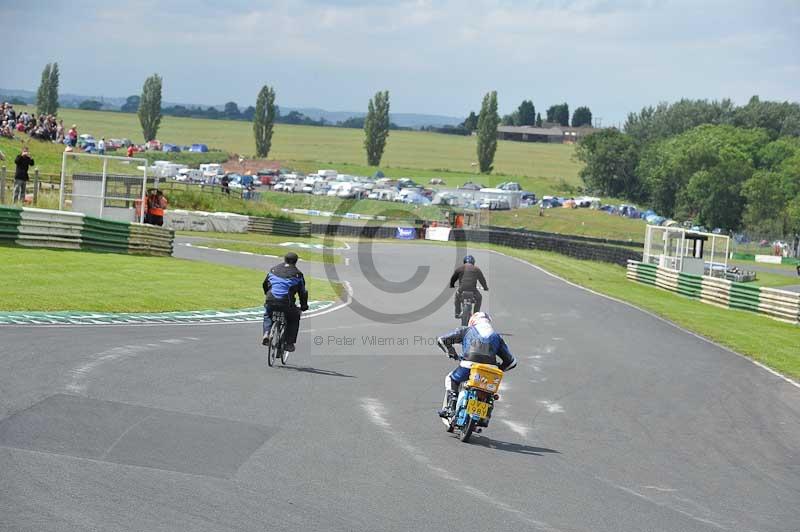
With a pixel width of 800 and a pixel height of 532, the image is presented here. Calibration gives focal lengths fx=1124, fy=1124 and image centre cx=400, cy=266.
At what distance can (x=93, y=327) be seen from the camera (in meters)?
19.0

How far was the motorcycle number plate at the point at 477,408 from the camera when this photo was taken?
488 inches

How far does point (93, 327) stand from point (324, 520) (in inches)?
452

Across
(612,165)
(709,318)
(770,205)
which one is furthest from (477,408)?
(612,165)

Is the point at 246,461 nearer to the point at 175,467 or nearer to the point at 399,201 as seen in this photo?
the point at 175,467

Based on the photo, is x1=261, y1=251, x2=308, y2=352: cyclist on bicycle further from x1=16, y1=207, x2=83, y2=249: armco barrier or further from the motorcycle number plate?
x1=16, y1=207, x2=83, y2=249: armco barrier

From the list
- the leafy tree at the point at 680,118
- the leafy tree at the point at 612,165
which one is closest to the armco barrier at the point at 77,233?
the leafy tree at the point at 612,165

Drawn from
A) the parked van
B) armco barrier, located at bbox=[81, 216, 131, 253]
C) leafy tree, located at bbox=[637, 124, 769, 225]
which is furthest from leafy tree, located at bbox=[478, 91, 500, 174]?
armco barrier, located at bbox=[81, 216, 131, 253]

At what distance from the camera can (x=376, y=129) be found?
140 metres

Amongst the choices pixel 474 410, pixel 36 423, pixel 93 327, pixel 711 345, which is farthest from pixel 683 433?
pixel 711 345

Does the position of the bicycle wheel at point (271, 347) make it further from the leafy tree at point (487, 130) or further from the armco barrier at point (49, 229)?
the leafy tree at point (487, 130)

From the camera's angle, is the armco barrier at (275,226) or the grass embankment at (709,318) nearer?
the grass embankment at (709,318)

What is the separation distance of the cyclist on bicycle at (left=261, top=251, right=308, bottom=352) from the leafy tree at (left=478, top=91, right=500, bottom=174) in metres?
120

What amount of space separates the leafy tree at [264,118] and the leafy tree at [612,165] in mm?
37926

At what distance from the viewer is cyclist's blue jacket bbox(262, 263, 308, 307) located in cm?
1667
